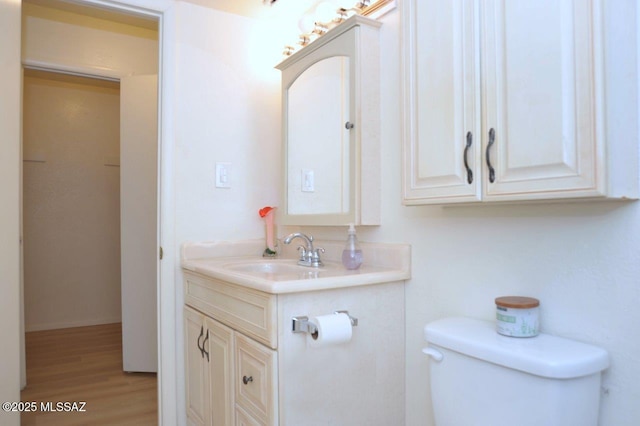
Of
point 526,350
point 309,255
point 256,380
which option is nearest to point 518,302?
point 526,350

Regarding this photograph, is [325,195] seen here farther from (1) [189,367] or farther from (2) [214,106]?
(1) [189,367]

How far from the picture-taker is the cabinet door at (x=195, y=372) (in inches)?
69.1

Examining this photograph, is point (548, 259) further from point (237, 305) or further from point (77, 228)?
point (77, 228)

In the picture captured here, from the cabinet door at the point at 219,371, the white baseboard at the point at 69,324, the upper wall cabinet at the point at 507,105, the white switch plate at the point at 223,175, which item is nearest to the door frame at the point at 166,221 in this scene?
the white switch plate at the point at 223,175

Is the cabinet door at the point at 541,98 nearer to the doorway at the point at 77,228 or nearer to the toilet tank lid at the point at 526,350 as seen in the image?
the toilet tank lid at the point at 526,350

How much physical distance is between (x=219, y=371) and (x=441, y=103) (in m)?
1.21

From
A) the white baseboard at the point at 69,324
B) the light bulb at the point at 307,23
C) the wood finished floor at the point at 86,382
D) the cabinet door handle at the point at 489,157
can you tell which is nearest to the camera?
the cabinet door handle at the point at 489,157

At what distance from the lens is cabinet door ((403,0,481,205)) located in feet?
3.59

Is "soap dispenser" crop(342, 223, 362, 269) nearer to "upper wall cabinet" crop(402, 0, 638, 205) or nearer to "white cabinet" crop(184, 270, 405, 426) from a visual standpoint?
"white cabinet" crop(184, 270, 405, 426)

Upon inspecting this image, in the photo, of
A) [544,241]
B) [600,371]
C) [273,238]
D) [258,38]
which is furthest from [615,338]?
[258,38]

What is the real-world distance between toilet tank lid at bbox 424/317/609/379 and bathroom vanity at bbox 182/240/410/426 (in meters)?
0.28

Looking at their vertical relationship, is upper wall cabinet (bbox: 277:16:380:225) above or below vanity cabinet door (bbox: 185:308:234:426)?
above

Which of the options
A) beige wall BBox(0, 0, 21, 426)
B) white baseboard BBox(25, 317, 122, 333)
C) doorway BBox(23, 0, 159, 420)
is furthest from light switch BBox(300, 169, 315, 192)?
white baseboard BBox(25, 317, 122, 333)

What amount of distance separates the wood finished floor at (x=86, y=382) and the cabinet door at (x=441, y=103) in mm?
1847
